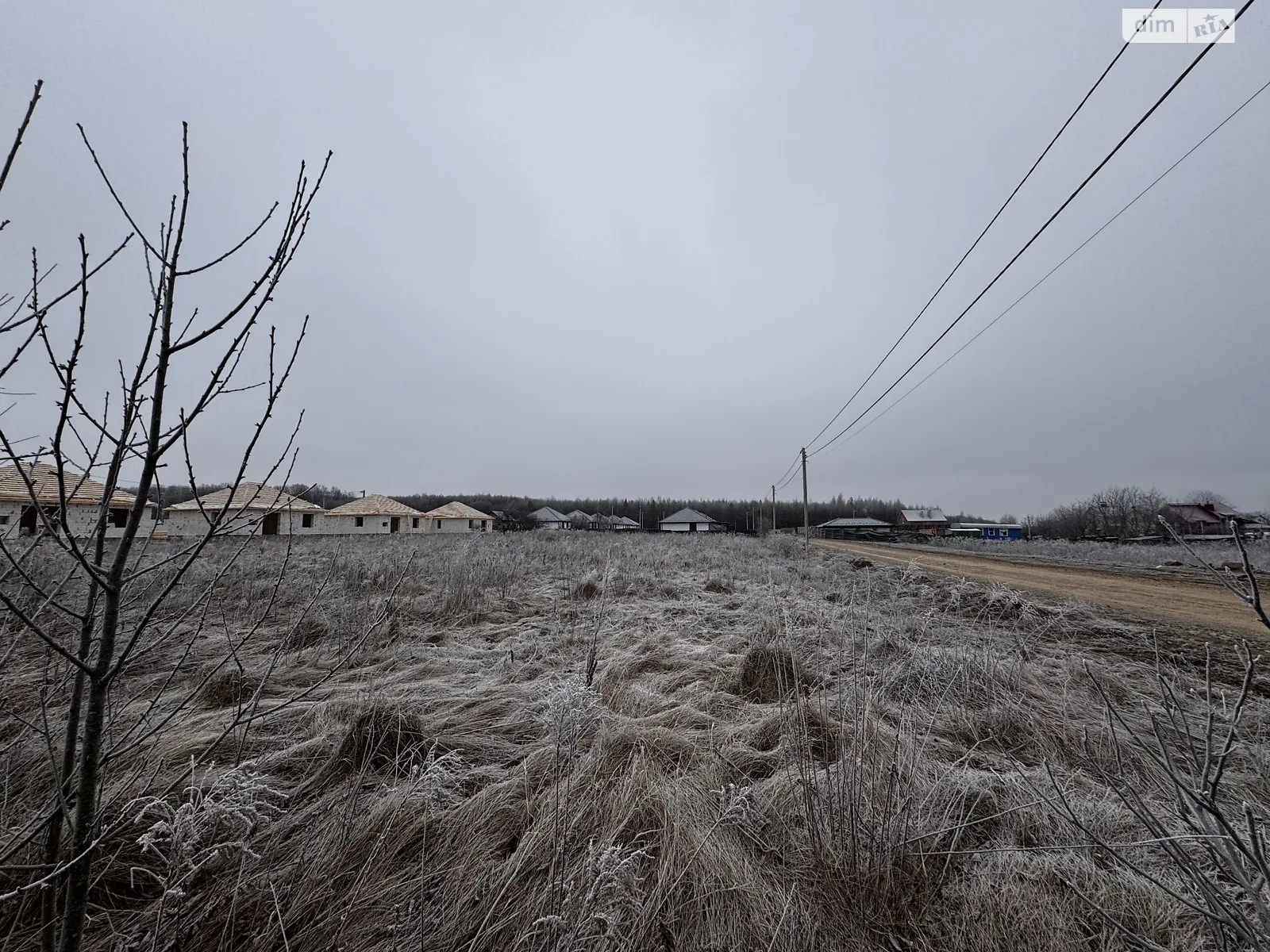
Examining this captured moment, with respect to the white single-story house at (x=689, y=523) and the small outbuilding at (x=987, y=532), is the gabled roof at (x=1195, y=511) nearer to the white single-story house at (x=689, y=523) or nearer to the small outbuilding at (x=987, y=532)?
the small outbuilding at (x=987, y=532)

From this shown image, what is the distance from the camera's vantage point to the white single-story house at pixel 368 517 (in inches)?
1537

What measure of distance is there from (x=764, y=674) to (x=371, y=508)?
42170mm

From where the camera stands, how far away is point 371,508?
132ft

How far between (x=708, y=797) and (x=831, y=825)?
676mm

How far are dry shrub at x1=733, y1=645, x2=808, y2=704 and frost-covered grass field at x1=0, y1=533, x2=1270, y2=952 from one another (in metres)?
0.03

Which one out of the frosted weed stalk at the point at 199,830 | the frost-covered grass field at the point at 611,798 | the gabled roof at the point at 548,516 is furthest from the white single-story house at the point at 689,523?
the frosted weed stalk at the point at 199,830

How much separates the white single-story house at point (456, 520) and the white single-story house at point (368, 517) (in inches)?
Answer: 122

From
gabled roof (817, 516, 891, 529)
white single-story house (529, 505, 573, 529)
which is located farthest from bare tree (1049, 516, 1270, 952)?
gabled roof (817, 516, 891, 529)

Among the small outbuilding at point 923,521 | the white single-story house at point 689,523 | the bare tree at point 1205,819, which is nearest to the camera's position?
the bare tree at point 1205,819

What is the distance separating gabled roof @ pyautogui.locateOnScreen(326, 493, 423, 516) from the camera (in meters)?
40.0

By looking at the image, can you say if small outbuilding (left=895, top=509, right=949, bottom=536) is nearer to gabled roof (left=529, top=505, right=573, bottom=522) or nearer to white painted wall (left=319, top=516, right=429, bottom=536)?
gabled roof (left=529, top=505, right=573, bottom=522)

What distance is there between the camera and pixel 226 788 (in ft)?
7.74

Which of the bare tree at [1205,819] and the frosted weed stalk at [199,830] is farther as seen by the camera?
the frosted weed stalk at [199,830]

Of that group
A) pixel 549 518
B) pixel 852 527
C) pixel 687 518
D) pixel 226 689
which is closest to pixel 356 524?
pixel 549 518
